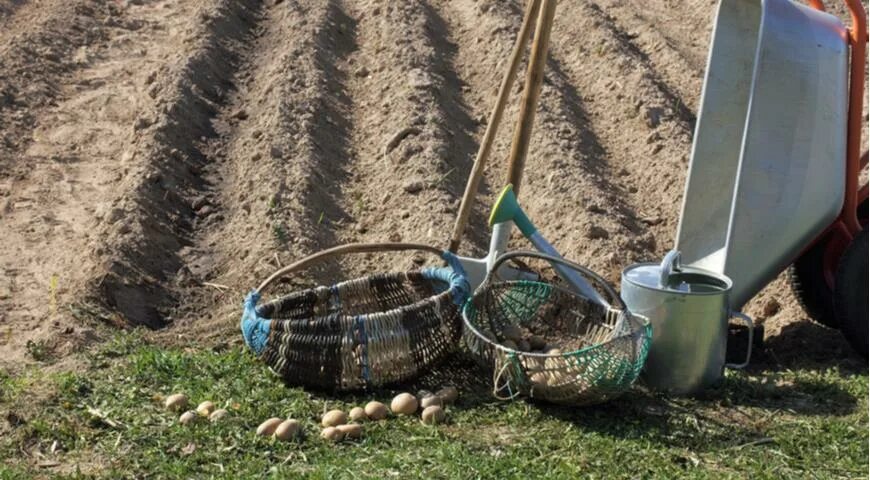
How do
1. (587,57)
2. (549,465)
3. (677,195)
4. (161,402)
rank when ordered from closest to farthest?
(549,465)
(161,402)
(677,195)
(587,57)

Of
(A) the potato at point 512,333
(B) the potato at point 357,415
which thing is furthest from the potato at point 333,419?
(A) the potato at point 512,333

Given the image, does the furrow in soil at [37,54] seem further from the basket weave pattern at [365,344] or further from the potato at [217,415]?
the potato at [217,415]

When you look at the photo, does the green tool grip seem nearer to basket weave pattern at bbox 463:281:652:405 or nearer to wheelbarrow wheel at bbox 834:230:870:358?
basket weave pattern at bbox 463:281:652:405

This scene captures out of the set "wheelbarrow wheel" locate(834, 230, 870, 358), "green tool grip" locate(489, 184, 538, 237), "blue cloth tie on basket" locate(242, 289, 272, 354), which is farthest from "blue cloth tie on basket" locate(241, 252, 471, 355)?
"wheelbarrow wheel" locate(834, 230, 870, 358)

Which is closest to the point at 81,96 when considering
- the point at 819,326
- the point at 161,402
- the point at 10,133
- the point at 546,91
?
the point at 10,133

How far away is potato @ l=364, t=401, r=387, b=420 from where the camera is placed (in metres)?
3.92

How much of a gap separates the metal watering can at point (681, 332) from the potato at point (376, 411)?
929 mm

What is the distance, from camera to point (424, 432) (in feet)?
12.5

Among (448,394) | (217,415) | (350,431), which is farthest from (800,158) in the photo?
(217,415)

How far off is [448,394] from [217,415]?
0.75 meters

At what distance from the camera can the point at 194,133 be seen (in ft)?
21.9

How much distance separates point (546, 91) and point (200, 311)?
109 inches

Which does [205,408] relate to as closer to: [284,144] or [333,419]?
[333,419]

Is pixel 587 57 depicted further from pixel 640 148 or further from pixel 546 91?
pixel 640 148
